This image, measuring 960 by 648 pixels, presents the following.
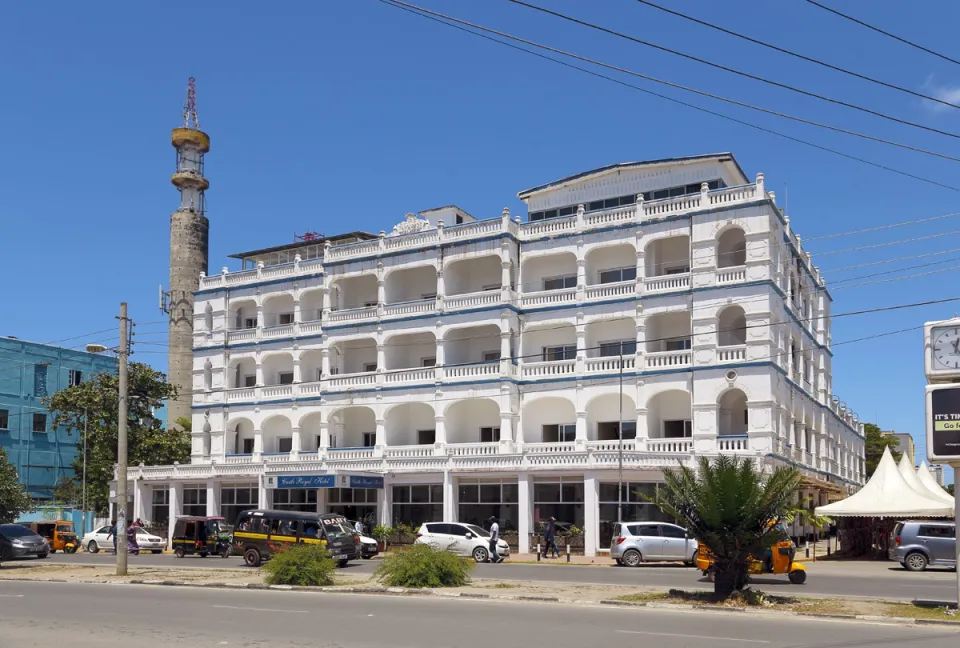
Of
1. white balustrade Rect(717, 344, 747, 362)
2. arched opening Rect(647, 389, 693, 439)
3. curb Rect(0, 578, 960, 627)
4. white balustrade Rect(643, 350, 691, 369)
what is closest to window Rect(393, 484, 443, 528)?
arched opening Rect(647, 389, 693, 439)

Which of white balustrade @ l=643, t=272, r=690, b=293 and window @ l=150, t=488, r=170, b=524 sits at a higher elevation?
white balustrade @ l=643, t=272, r=690, b=293

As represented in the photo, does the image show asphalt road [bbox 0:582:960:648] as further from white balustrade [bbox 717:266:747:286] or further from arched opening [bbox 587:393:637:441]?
arched opening [bbox 587:393:637:441]

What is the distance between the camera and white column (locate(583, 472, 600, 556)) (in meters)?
43.6

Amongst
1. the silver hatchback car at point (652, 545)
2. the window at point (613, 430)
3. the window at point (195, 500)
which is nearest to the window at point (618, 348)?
the window at point (613, 430)

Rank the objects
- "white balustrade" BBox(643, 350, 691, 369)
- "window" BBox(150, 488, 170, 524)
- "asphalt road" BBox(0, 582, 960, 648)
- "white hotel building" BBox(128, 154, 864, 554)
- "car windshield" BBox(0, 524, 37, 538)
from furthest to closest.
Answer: "window" BBox(150, 488, 170, 524) < "white balustrade" BBox(643, 350, 691, 369) < "white hotel building" BBox(128, 154, 864, 554) < "car windshield" BBox(0, 524, 37, 538) < "asphalt road" BBox(0, 582, 960, 648)

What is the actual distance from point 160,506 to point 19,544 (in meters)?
20.8

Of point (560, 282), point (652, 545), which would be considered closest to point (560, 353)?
point (560, 282)

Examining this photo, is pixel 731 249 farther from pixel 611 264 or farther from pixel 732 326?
pixel 611 264

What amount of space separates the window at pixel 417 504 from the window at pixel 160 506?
16443 mm

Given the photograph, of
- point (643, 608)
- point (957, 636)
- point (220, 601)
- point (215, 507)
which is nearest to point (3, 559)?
point (215, 507)

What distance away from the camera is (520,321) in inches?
2013

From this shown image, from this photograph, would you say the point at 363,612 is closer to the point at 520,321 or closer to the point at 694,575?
A: the point at 694,575

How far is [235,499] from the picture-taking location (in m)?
56.6

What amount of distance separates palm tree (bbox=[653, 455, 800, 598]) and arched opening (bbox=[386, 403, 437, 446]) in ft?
105
